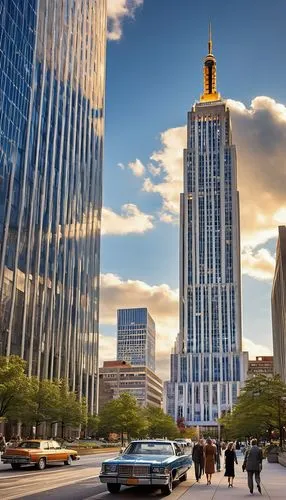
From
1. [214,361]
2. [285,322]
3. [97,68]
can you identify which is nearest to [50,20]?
[97,68]

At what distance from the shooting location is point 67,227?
292 feet

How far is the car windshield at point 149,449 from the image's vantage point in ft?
64.7

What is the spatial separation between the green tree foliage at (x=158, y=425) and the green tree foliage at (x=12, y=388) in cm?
7058

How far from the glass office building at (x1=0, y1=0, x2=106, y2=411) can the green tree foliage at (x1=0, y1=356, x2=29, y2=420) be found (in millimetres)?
14564

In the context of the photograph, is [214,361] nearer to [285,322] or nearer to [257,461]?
[285,322]

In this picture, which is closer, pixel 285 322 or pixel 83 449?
pixel 83 449

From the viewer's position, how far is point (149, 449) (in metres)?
19.9

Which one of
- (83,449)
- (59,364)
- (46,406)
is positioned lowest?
(83,449)

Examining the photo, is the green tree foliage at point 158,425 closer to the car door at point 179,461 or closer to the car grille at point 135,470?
the car door at point 179,461

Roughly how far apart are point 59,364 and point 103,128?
172 ft

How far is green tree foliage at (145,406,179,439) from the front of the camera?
11712 centimetres

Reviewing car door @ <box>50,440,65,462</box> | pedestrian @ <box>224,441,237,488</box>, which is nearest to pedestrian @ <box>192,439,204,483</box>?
pedestrian @ <box>224,441,237,488</box>

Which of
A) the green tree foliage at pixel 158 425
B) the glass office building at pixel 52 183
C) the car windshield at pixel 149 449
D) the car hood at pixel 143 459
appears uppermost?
the glass office building at pixel 52 183

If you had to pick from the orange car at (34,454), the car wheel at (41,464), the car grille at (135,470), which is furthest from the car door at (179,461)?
the car wheel at (41,464)
